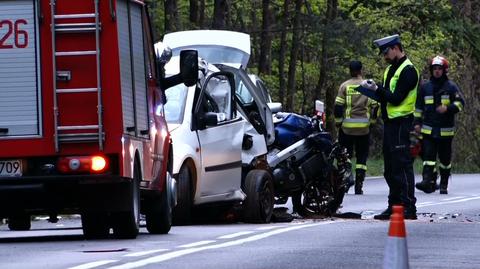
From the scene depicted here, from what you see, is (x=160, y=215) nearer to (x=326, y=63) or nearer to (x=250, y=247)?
(x=250, y=247)

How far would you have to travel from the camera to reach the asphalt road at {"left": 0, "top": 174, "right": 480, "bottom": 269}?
11812 millimetres

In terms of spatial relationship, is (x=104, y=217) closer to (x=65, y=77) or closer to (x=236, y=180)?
(x=65, y=77)

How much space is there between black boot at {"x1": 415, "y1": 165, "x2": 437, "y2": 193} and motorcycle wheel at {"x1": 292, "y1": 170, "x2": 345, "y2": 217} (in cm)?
600

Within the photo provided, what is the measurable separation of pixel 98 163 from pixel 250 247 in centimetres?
159

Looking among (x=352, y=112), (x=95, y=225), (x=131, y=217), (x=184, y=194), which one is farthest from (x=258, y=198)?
(x=352, y=112)

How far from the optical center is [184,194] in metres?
17.1

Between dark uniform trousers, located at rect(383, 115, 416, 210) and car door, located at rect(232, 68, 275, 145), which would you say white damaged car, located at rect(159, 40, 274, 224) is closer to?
car door, located at rect(232, 68, 275, 145)

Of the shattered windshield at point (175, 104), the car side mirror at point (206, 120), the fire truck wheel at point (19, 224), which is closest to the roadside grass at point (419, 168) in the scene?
the shattered windshield at point (175, 104)

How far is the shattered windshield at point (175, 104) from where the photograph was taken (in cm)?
1747

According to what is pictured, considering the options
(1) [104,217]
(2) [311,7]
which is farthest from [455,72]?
(1) [104,217]

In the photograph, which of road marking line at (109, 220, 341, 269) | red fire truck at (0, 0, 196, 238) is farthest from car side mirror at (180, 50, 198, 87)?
road marking line at (109, 220, 341, 269)

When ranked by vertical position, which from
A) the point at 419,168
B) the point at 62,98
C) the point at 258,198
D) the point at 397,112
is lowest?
the point at 419,168

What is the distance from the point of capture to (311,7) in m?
49.4

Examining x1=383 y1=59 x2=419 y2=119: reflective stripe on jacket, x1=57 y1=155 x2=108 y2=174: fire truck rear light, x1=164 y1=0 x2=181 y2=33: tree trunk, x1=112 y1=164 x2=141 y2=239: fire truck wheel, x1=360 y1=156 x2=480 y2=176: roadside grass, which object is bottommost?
x1=360 y1=156 x2=480 y2=176: roadside grass
